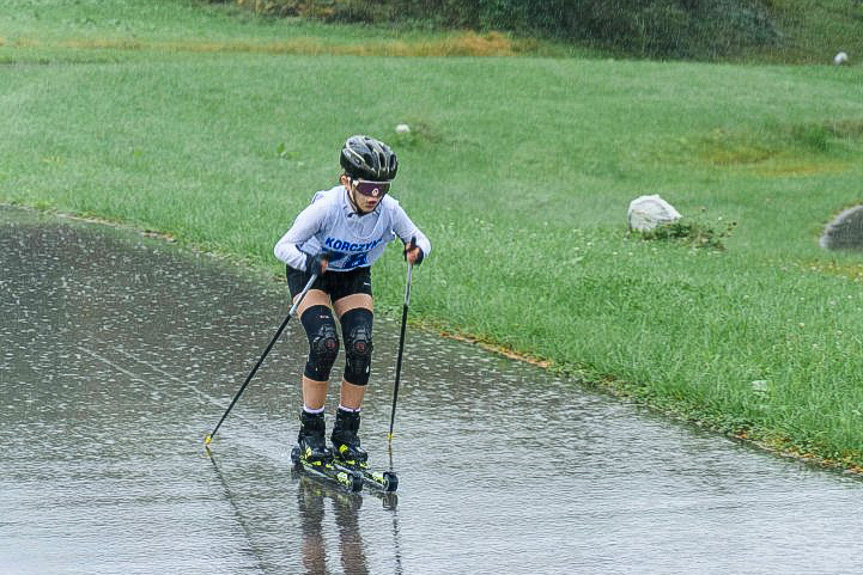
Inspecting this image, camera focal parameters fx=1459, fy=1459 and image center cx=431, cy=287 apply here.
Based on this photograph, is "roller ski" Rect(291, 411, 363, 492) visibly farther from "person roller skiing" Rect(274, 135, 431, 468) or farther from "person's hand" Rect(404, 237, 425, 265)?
"person's hand" Rect(404, 237, 425, 265)

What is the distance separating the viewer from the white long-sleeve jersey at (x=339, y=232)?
7391 mm

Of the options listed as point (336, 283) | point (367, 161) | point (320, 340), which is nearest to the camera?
point (367, 161)

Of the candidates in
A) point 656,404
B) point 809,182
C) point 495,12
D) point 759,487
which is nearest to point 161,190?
point 656,404

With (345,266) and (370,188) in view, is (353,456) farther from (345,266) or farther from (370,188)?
(370,188)

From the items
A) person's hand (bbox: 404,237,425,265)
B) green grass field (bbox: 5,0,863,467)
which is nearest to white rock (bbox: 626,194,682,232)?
green grass field (bbox: 5,0,863,467)

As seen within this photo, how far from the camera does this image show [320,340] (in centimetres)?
743

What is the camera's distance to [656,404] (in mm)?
9234

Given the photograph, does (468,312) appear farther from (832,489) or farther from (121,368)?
(832,489)

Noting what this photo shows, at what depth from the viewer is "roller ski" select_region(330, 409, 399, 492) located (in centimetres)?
721

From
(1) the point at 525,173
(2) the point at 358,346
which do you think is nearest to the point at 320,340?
(2) the point at 358,346

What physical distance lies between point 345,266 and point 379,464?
1.07 metres

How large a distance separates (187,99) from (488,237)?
1746 cm

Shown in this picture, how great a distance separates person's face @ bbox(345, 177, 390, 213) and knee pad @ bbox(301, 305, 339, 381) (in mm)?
607

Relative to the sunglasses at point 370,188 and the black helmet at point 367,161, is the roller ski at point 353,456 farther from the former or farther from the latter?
the black helmet at point 367,161
